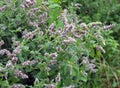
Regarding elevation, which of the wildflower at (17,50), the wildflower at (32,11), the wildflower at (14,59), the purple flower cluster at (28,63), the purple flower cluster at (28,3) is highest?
the purple flower cluster at (28,3)

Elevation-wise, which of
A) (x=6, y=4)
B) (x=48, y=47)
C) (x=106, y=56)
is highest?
(x=6, y=4)

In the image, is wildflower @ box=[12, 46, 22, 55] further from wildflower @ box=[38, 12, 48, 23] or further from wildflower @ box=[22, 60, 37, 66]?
wildflower @ box=[38, 12, 48, 23]

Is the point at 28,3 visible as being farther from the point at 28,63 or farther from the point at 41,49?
the point at 28,63

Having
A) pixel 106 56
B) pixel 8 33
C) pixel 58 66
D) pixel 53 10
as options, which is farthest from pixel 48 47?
pixel 106 56

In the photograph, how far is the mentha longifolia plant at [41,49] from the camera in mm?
2076

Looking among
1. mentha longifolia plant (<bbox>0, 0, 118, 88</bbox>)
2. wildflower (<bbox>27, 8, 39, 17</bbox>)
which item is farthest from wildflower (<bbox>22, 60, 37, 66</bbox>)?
wildflower (<bbox>27, 8, 39, 17</bbox>)

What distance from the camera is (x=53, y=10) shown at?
8.89 ft

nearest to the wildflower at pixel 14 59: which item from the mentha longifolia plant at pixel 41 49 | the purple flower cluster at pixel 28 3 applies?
the mentha longifolia plant at pixel 41 49

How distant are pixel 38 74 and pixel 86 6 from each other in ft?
5.85

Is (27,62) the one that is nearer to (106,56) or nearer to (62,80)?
(62,80)

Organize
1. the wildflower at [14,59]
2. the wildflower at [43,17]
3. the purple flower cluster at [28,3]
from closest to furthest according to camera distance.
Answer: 1. the wildflower at [14,59]
2. the purple flower cluster at [28,3]
3. the wildflower at [43,17]

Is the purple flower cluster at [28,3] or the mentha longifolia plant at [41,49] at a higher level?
the purple flower cluster at [28,3]

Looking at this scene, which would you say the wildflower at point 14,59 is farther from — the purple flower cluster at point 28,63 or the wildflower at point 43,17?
the wildflower at point 43,17

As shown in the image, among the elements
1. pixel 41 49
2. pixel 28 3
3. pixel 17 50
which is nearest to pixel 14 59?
pixel 17 50
